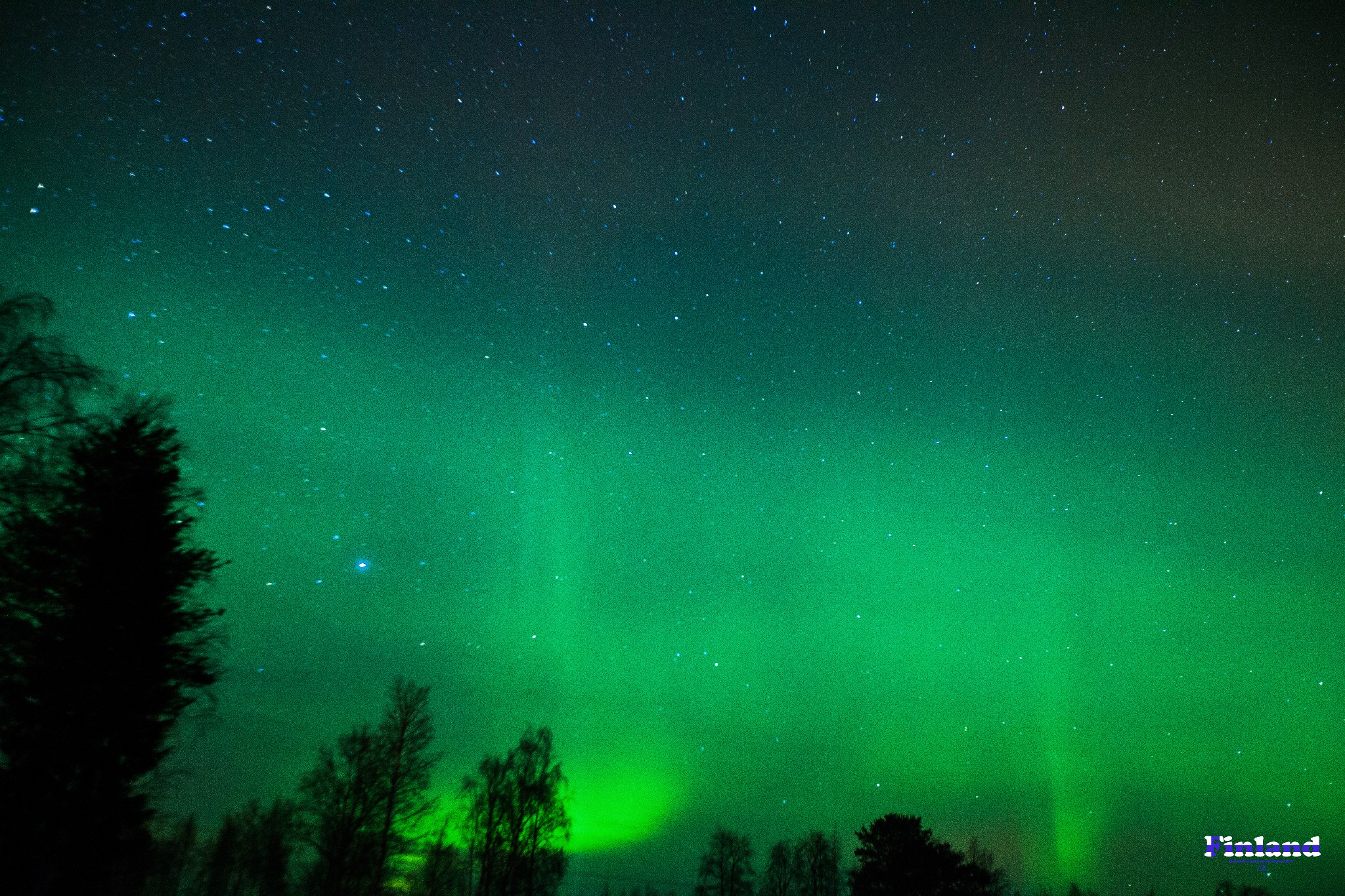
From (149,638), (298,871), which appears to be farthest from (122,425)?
(298,871)

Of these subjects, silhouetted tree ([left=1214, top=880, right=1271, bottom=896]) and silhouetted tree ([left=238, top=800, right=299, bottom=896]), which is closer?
silhouetted tree ([left=238, top=800, right=299, bottom=896])

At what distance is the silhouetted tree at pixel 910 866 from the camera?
134ft

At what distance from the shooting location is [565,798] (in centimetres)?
3994

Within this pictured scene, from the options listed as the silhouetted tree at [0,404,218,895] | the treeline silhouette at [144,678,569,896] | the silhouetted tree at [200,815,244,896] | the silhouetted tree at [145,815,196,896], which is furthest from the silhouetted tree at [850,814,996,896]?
the silhouetted tree at [145,815,196,896]

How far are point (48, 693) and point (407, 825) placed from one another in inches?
583

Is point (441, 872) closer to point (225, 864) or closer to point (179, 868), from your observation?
point (225, 864)

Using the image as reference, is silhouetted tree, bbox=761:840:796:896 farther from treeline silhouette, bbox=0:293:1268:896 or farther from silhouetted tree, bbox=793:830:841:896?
treeline silhouette, bbox=0:293:1268:896

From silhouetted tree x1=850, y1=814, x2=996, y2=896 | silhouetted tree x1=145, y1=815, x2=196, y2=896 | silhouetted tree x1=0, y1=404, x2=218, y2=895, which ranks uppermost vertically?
silhouetted tree x1=0, y1=404, x2=218, y2=895

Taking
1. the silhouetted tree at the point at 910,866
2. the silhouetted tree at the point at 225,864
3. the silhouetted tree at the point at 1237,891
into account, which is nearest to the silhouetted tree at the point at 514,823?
the silhouetted tree at the point at 910,866

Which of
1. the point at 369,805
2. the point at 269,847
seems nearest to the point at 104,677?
the point at 369,805

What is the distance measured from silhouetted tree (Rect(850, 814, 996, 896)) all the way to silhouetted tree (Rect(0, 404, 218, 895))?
35.3m

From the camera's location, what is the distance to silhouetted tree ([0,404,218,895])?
16.3m

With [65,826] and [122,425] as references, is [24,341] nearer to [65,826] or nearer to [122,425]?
[122,425]

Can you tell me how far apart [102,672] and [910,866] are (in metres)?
38.3
